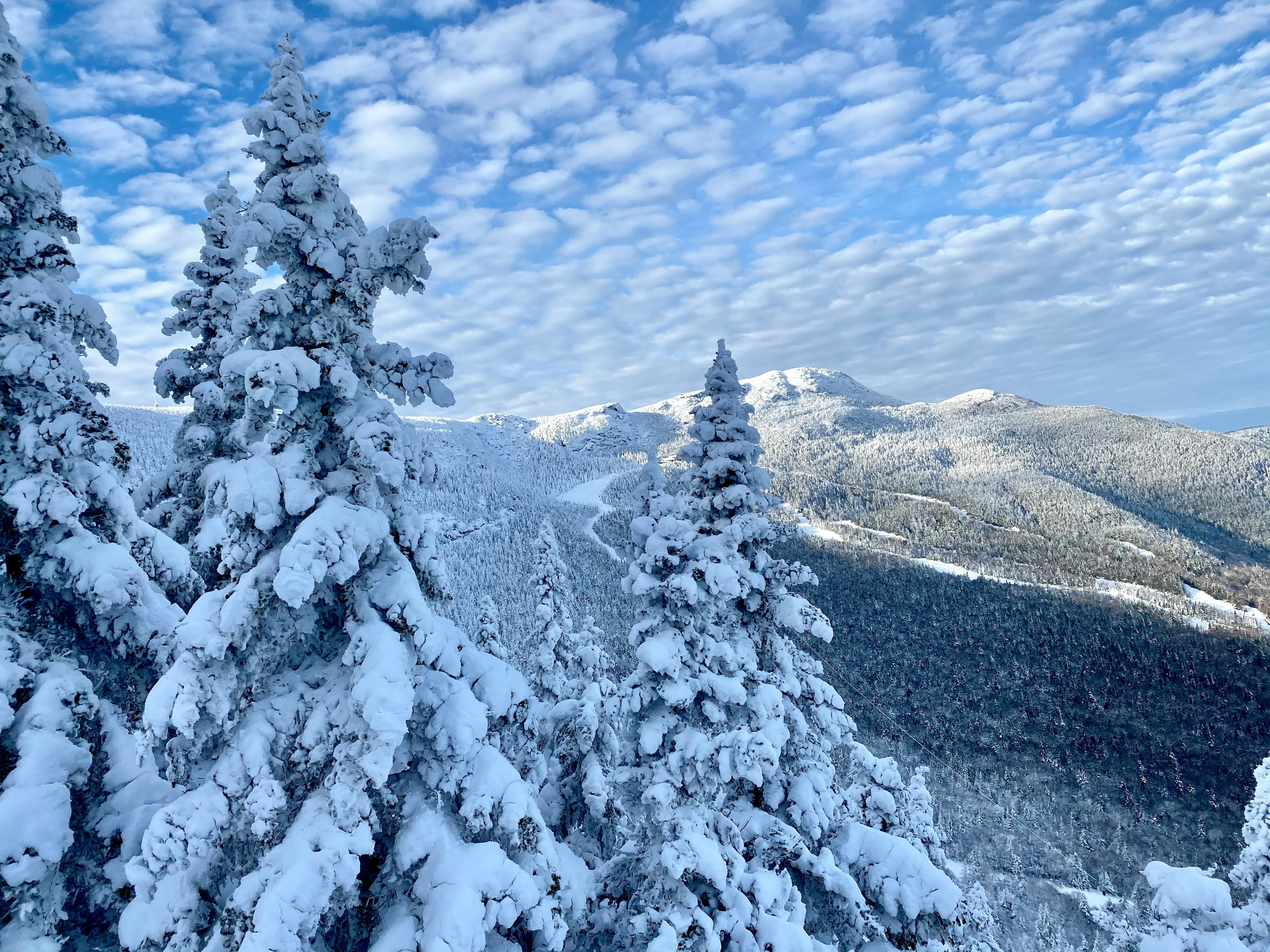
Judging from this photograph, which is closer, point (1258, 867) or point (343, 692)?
point (343, 692)

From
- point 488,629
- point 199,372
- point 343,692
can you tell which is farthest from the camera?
point 488,629

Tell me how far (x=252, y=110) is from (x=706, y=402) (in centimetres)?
958

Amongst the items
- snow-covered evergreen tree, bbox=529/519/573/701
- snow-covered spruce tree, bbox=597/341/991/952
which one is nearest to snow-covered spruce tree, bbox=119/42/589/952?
snow-covered spruce tree, bbox=597/341/991/952

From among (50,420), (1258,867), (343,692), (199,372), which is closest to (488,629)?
(199,372)

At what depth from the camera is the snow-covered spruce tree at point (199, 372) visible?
12930 millimetres

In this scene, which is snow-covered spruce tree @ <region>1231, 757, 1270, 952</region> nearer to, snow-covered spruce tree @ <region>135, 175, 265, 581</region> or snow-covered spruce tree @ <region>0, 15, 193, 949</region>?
snow-covered spruce tree @ <region>0, 15, 193, 949</region>

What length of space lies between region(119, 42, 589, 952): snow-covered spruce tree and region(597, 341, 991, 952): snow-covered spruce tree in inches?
119

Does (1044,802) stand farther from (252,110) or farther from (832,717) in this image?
(252,110)

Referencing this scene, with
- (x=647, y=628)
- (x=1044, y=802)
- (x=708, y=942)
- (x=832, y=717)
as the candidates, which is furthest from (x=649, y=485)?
(x=1044, y=802)

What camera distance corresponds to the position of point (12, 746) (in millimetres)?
7625

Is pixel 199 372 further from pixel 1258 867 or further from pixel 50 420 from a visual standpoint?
pixel 1258 867

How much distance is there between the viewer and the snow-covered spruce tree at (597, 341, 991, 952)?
9492 mm

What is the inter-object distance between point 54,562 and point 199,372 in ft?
21.0

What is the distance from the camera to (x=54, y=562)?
28.0 ft
